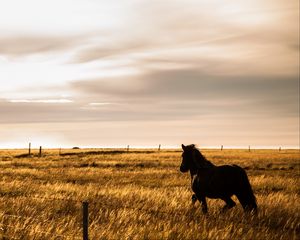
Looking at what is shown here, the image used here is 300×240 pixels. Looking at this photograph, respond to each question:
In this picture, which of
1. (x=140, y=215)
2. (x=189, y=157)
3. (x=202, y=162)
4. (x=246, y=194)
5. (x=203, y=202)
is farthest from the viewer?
(x=189, y=157)

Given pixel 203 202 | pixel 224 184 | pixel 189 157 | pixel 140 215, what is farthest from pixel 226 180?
pixel 140 215

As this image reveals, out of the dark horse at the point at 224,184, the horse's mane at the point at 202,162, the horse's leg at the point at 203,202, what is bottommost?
the horse's leg at the point at 203,202

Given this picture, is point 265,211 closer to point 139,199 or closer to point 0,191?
point 139,199

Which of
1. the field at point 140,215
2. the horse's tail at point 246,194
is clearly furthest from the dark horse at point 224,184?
the field at point 140,215

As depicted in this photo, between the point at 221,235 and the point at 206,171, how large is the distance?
3.42 metres

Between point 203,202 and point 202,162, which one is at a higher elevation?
point 202,162

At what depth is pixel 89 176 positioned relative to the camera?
28.4 metres

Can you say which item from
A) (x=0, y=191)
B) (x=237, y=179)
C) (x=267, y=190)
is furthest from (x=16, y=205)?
(x=267, y=190)

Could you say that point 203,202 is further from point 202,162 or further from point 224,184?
point 202,162

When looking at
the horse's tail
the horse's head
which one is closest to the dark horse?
the horse's tail

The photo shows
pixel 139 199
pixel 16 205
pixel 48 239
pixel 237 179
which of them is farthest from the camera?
pixel 139 199

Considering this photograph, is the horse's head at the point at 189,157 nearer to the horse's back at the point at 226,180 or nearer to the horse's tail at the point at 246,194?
the horse's back at the point at 226,180

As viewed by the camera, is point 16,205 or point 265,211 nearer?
point 265,211

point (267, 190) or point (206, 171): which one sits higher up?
point (206, 171)
